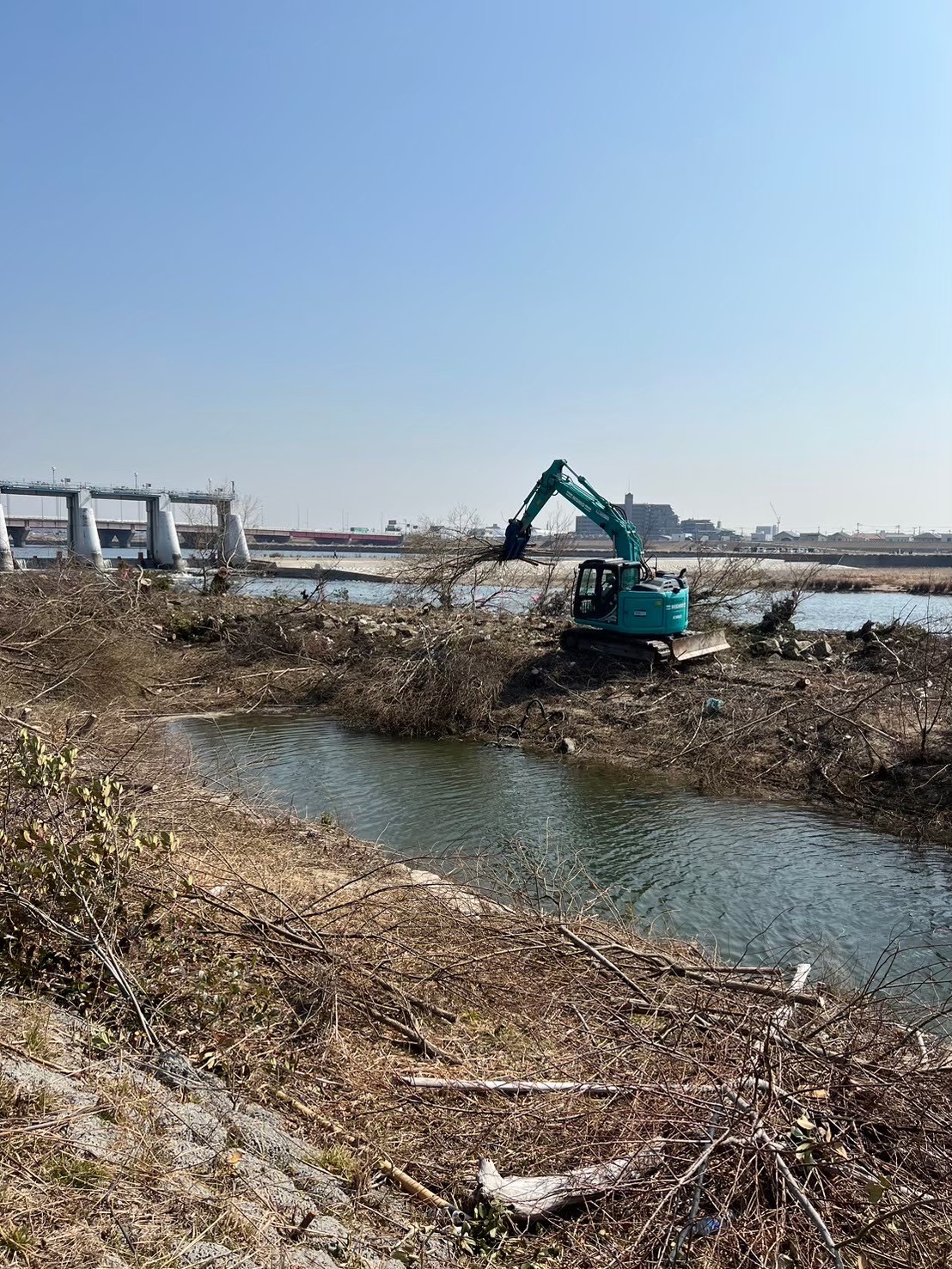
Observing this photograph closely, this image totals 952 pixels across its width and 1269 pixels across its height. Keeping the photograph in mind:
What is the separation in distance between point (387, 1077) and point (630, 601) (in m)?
14.7

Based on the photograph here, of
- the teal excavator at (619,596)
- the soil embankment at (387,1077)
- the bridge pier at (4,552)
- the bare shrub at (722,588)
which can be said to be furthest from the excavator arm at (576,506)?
the bridge pier at (4,552)

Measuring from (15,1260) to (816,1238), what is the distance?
8.95 ft

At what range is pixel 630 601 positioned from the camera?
18.6m

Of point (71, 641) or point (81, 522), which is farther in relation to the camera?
point (81, 522)

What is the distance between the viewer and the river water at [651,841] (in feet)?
29.2

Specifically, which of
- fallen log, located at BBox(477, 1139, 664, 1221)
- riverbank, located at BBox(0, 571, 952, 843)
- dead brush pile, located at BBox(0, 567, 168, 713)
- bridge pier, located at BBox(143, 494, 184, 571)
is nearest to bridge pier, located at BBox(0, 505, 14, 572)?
bridge pier, located at BBox(143, 494, 184, 571)

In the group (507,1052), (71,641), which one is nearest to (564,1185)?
(507,1052)

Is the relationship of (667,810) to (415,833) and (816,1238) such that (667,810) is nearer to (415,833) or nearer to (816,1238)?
(415,833)

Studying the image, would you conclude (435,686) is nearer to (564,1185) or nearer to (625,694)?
(625,694)

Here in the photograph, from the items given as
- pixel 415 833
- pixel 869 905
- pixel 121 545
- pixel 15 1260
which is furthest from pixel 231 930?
pixel 121 545

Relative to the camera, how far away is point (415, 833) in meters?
11.8

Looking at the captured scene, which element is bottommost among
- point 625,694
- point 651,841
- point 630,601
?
point 651,841

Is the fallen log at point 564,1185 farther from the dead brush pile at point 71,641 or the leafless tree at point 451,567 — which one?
the leafless tree at point 451,567

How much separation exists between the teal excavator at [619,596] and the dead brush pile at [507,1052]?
11.8 metres
